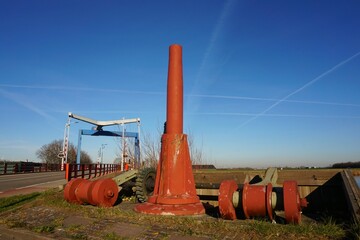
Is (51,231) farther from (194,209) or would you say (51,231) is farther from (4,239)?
(194,209)

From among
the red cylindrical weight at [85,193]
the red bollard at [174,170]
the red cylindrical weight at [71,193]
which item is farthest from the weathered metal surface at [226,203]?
the red cylindrical weight at [71,193]

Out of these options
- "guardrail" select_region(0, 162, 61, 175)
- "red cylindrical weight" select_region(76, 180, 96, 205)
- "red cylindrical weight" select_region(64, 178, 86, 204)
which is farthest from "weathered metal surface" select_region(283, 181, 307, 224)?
"guardrail" select_region(0, 162, 61, 175)

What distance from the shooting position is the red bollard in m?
5.98

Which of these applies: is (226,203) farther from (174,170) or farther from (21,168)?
(21,168)

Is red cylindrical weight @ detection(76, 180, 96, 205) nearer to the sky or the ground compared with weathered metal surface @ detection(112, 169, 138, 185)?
nearer to the ground

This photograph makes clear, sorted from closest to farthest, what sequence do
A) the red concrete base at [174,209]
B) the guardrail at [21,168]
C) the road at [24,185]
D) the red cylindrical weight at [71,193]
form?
the red concrete base at [174,209] < the red cylindrical weight at [71,193] < the road at [24,185] < the guardrail at [21,168]

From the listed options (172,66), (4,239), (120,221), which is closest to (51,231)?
(4,239)

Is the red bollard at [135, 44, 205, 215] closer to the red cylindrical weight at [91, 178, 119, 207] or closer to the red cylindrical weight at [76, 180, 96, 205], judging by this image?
the red cylindrical weight at [91, 178, 119, 207]

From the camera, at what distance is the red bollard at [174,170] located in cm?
598

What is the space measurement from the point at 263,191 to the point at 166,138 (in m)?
2.40

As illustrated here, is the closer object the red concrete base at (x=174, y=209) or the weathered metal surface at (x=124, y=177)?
the red concrete base at (x=174, y=209)

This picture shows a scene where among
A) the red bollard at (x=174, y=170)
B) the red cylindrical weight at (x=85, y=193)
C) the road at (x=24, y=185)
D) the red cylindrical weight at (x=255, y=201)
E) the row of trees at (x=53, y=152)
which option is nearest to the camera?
the red cylindrical weight at (x=255, y=201)

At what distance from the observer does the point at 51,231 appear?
495cm

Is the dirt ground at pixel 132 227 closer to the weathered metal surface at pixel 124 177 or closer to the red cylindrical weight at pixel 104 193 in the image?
the red cylindrical weight at pixel 104 193
